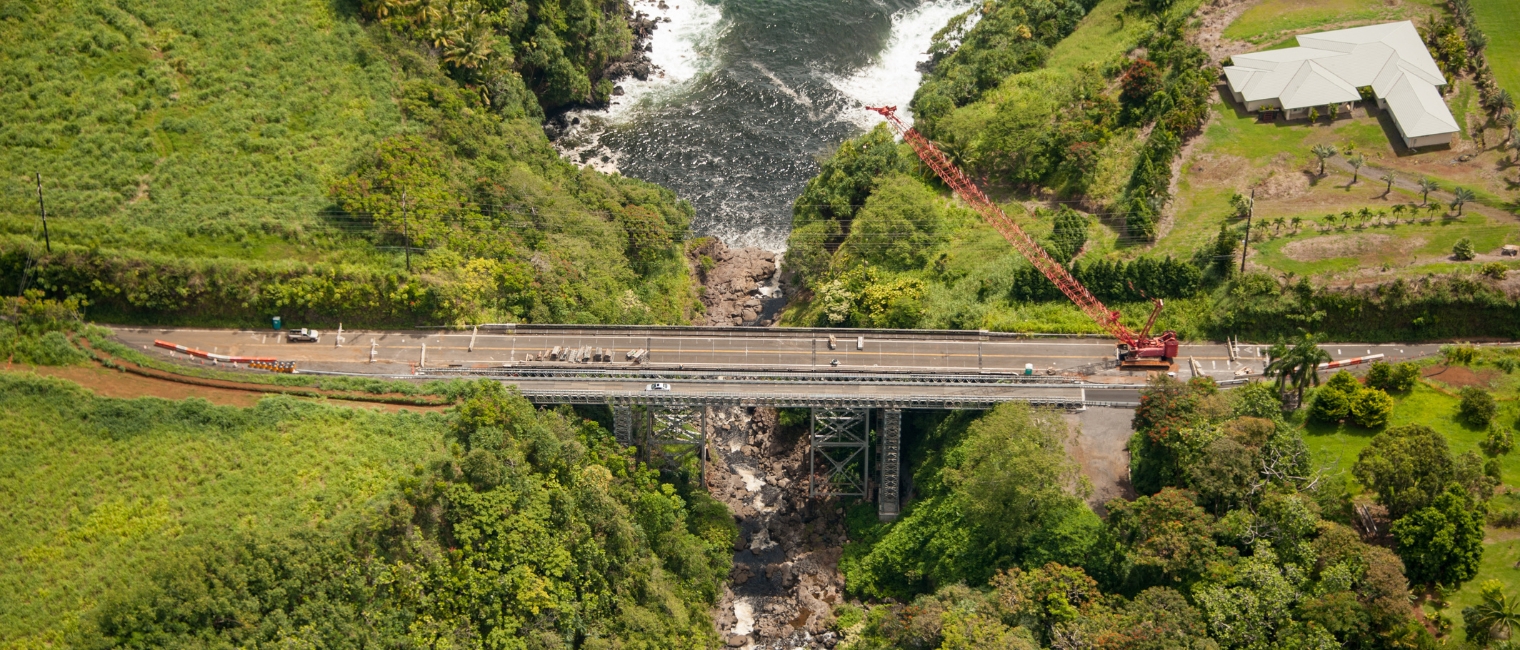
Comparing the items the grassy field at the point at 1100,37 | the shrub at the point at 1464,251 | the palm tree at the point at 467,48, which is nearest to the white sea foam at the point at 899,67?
the grassy field at the point at 1100,37

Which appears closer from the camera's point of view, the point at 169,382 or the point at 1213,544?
the point at 1213,544

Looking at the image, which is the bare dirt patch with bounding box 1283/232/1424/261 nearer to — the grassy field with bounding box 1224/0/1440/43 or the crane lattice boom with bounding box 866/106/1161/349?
the crane lattice boom with bounding box 866/106/1161/349

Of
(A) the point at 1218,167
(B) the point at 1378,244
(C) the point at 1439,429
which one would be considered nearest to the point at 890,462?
(C) the point at 1439,429

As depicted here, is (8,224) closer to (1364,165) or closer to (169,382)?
(169,382)

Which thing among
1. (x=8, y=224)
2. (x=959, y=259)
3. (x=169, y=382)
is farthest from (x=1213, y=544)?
(x=8, y=224)

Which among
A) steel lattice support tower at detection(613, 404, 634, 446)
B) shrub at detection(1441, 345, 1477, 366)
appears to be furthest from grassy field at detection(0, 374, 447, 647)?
shrub at detection(1441, 345, 1477, 366)

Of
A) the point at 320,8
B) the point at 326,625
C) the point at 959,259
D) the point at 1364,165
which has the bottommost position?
the point at 326,625

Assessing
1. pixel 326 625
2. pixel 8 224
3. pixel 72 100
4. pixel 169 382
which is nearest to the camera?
pixel 326 625
